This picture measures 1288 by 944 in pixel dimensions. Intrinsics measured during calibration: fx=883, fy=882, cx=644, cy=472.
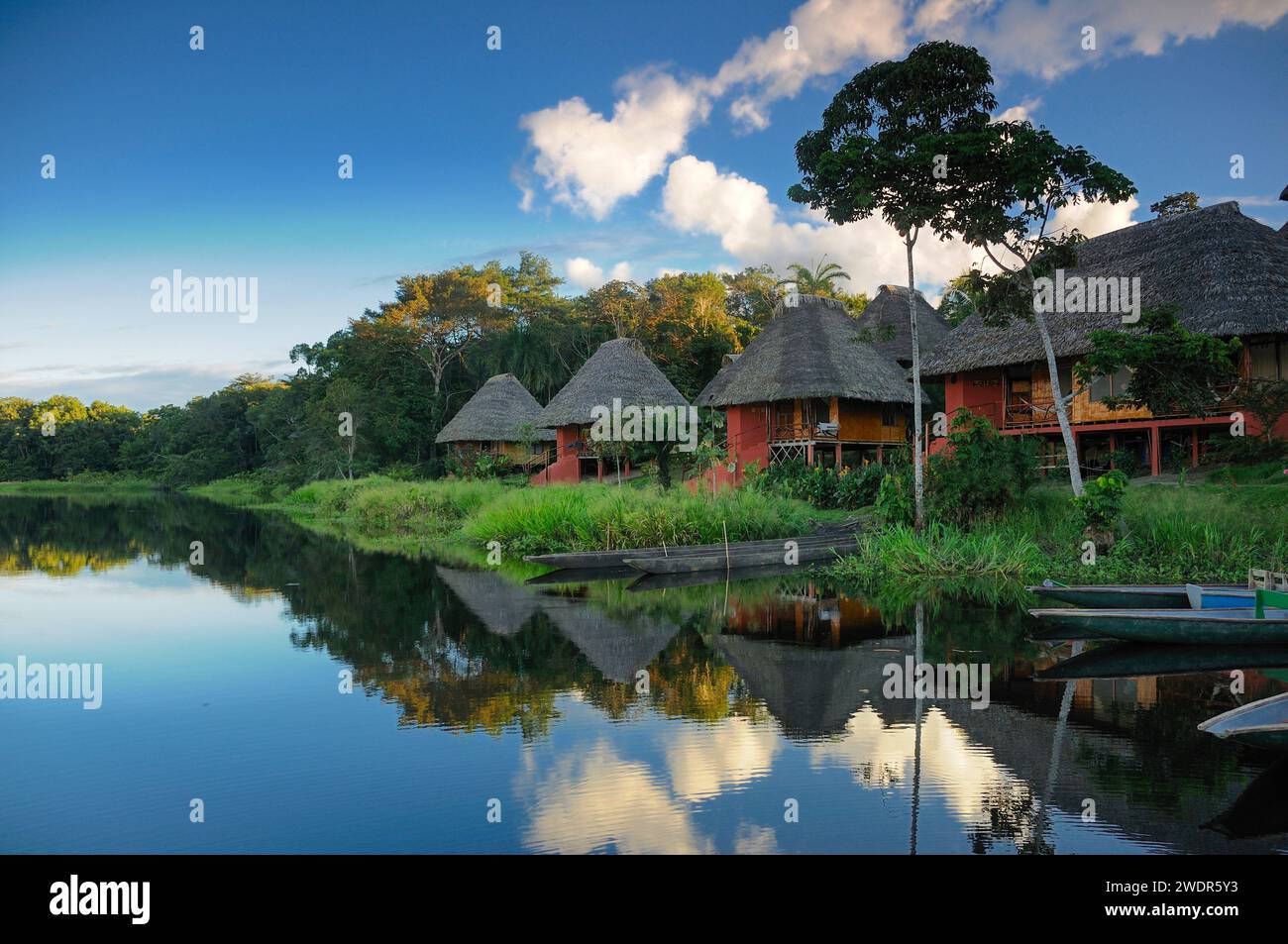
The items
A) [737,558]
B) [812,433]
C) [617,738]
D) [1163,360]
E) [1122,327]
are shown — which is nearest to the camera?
[617,738]

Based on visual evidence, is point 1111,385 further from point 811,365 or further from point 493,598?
point 493,598

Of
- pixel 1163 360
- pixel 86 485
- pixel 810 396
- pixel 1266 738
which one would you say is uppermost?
pixel 810 396

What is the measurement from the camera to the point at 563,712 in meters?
6.84

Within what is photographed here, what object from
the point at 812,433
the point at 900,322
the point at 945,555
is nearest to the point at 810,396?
the point at 812,433

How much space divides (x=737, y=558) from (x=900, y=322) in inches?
707

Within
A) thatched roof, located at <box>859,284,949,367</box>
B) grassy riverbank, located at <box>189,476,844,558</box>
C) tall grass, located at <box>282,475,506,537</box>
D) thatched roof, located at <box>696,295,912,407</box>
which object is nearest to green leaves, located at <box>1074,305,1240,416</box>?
grassy riverbank, located at <box>189,476,844,558</box>

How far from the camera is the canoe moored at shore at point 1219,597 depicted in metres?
8.70

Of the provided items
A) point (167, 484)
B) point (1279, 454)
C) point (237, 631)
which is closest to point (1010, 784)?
point (237, 631)

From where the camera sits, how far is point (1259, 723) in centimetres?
515

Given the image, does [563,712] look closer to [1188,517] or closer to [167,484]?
[1188,517]

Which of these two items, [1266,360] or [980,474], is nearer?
[980,474]

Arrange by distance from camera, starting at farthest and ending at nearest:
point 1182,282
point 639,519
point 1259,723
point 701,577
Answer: point 1182,282 → point 639,519 → point 701,577 → point 1259,723

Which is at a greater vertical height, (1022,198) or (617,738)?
(1022,198)
